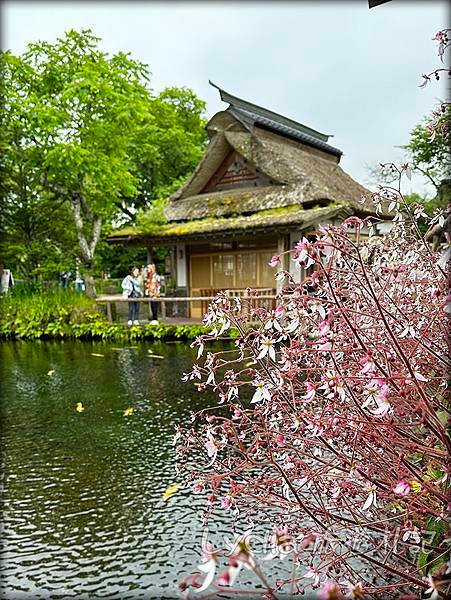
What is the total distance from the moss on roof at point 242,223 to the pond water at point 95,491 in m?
4.46

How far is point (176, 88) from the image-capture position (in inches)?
876

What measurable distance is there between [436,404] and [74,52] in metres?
13.7

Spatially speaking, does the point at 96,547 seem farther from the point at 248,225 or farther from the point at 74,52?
the point at 74,52

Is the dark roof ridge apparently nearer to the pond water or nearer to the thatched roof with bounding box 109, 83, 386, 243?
the thatched roof with bounding box 109, 83, 386, 243

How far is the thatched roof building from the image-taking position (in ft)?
35.9

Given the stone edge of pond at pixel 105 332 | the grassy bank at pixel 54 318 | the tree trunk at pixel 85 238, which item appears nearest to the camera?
the stone edge of pond at pixel 105 332

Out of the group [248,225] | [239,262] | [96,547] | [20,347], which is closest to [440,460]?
[96,547]

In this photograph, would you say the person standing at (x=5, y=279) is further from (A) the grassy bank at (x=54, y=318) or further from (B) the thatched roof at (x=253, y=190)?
(B) the thatched roof at (x=253, y=190)

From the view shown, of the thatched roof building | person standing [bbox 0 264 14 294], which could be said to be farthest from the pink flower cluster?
person standing [bbox 0 264 14 294]

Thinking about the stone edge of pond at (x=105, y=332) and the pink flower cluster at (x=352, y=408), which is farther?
the stone edge of pond at (x=105, y=332)

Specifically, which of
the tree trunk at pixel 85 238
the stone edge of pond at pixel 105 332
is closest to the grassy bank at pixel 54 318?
the stone edge of pond at pixel 105 332

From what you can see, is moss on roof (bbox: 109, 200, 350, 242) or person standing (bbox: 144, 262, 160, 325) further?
person standing (bbox: 144, 262, 160, 325)

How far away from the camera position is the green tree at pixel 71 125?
1194 centimetres

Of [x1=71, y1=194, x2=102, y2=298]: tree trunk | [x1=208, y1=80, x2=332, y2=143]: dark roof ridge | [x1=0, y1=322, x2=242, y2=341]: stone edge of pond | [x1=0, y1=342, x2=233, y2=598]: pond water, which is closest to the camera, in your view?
[x1=0, y1=342, x2=233, y2=598]: pond water
